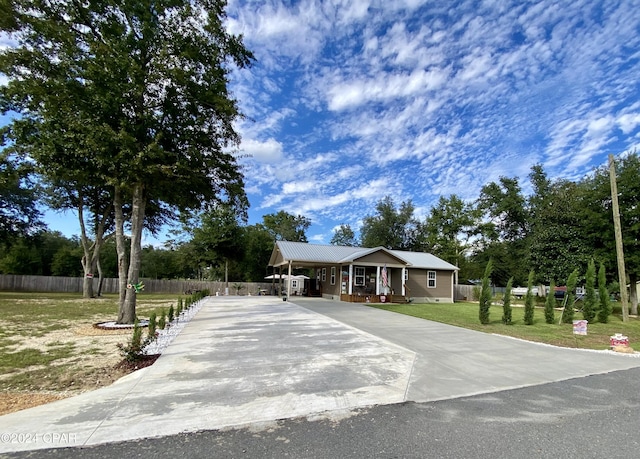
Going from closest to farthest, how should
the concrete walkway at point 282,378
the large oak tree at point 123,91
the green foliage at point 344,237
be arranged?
1. the concrete walkway at point 282,378
2. the large oak tree at point 123,91
3. the green foliage at point 344,237

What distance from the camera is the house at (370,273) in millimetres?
21500

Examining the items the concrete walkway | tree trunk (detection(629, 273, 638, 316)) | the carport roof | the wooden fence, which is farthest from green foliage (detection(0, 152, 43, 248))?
tree trunk (detection(629, 273, 638, 316))

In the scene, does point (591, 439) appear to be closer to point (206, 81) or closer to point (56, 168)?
point (206, 81)

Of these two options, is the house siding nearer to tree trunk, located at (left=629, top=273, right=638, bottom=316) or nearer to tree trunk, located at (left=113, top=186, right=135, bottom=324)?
tree trunk, located at (left=629, top=273, right=638, bottom=316)

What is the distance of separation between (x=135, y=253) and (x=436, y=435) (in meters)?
10.3

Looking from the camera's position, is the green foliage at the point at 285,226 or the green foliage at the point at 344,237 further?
the green foliage at the point at 344,237

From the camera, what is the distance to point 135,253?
10.7 metres

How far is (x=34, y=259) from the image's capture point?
39.8 m

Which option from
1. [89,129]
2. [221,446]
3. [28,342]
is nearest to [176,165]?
[89,129]

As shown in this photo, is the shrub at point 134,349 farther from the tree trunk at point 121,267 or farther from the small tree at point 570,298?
the small tree at point 570,298

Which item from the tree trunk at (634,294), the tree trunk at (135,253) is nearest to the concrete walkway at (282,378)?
the tree trunk at (135,253)

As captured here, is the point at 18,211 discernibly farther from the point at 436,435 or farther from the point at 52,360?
the point at 436,435

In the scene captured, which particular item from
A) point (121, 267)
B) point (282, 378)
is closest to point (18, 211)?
point (121, 267)

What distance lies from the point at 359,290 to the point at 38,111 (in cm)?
1818
